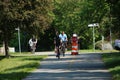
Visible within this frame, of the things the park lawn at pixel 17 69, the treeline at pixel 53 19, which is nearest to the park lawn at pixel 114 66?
the treeline at pixel 53 19

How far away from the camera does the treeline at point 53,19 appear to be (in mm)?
38312

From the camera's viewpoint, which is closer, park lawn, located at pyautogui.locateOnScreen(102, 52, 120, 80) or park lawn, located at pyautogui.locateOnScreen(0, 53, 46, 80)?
park lawn, located at pyautogui.locateOnScreen(102, 52, 120, 80)

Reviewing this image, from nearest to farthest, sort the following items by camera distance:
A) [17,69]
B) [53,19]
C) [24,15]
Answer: [17,69]
[24,15]
[53,19]

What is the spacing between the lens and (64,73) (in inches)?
893

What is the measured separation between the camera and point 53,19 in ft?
233

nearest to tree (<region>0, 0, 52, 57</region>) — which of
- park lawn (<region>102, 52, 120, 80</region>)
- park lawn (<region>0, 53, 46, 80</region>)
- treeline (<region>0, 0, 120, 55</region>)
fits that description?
treeline (<region>0, 0, 120, 55</region>)

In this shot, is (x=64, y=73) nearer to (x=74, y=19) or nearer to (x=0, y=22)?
(x=0, y=22)

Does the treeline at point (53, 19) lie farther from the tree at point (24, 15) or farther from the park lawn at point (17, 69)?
the park lawn at point (17, 69)

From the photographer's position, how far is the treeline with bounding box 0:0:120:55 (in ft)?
126

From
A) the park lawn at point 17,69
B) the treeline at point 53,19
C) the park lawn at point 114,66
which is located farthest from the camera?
the treeline at point 53,19

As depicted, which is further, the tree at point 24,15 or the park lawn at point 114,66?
the tree at point 24,15

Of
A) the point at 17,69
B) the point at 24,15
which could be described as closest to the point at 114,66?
the point at 17,69

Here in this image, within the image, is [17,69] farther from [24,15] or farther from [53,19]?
[53,19]

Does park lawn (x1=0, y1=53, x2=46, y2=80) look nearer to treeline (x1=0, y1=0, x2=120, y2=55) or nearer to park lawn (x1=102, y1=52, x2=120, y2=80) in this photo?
park lawn (x1=102, y1=52, x2=120, y2=80)
